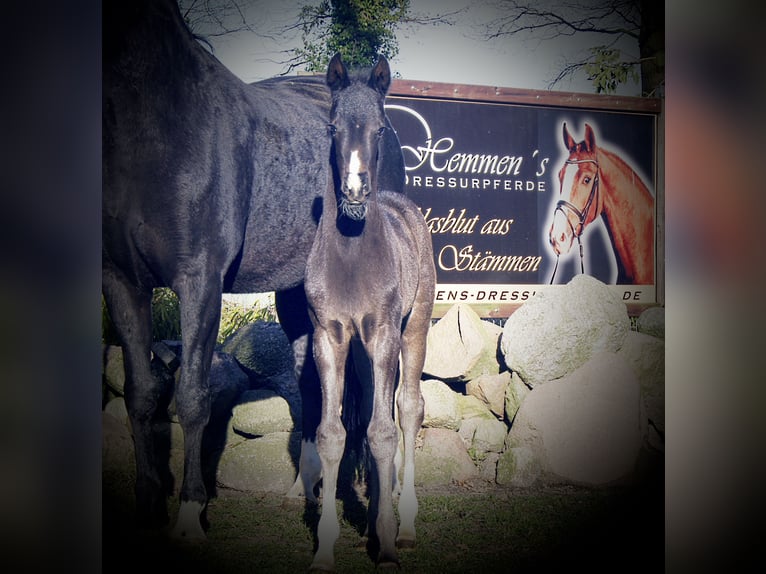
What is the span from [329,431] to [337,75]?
1.68 m

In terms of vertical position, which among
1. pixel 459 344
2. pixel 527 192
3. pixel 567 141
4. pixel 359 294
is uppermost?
pixel 567 141

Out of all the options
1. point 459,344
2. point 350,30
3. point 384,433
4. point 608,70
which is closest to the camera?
point 384,433

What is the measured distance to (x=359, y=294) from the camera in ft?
11.8

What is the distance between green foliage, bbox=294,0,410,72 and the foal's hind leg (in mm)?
1476

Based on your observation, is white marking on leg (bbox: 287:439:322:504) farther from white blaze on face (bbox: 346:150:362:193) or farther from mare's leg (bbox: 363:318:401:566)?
white blaze on face (bbox: 346:150:362:193)

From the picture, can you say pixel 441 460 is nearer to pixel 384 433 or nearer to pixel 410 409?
pixel 410 409

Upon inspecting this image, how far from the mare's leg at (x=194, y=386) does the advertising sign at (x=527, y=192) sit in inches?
61.3

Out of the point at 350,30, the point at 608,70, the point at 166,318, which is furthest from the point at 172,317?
the point at 608,70

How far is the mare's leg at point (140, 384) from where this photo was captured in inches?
145

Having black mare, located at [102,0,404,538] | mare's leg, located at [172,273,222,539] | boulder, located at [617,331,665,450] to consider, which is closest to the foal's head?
black mare, located at [102,0,404,538]

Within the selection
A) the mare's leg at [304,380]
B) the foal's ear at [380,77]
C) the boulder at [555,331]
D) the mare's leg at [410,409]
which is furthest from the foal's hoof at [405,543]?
the foal's ear at [380,77]

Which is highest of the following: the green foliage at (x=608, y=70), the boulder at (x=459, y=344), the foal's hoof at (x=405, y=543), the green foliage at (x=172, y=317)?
the green foliage at (x=608, y=70)

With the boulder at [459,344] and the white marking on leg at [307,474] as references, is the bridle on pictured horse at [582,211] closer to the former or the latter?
the boulder at [459,344]

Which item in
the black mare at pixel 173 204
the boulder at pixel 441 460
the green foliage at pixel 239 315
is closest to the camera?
the black mare at pixel 173 204
